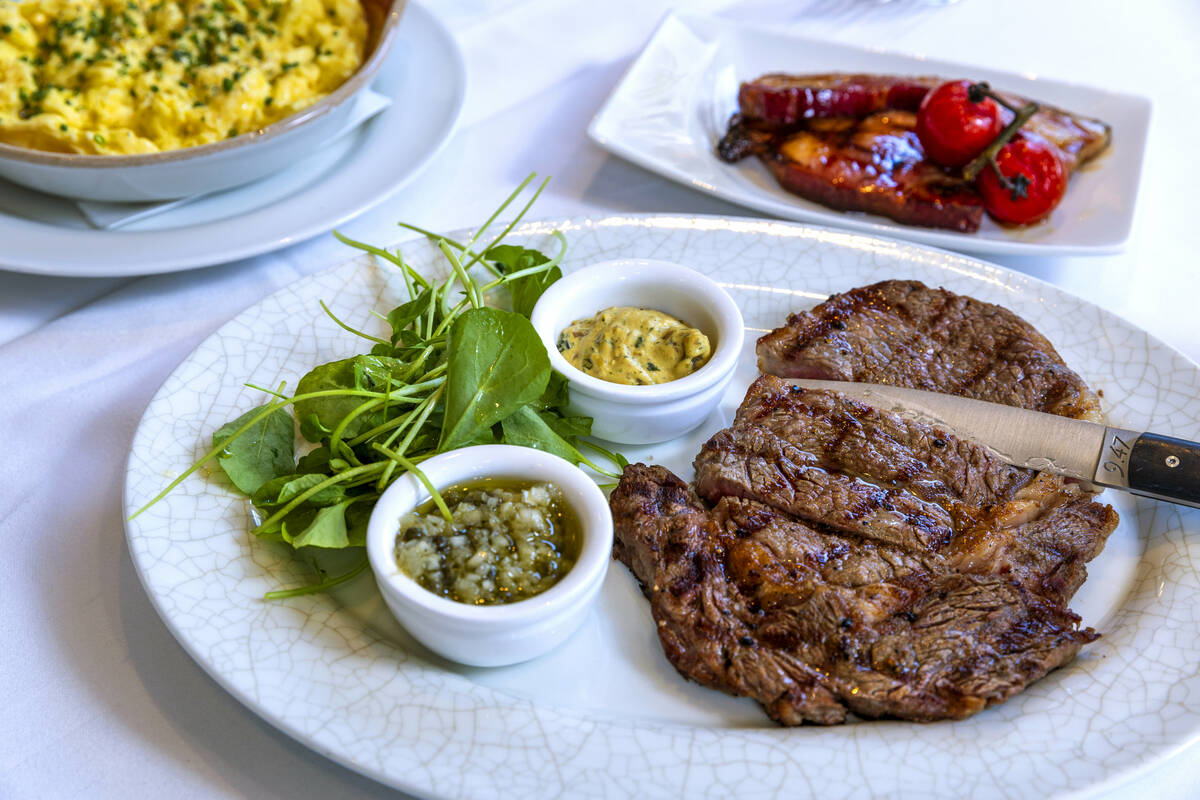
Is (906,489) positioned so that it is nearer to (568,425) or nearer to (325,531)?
(568,425)

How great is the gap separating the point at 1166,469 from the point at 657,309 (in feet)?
6.11

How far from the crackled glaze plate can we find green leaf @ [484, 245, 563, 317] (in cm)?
75

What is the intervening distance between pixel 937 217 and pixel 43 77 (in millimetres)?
4337

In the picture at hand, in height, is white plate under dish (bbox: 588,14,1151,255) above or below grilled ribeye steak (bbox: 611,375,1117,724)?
above

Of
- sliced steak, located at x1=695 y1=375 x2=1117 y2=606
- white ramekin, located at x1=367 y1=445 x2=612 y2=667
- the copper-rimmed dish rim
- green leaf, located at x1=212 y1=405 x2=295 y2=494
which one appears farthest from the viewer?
the copper-rimmed dish rim

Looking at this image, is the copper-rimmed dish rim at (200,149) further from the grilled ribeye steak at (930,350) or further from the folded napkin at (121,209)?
the grilled ribeye steak at (930,350)

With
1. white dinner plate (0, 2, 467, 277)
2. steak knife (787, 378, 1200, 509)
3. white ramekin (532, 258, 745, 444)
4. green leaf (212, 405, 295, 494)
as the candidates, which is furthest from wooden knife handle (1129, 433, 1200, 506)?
white dinner plate (0, 2, 467, 277)

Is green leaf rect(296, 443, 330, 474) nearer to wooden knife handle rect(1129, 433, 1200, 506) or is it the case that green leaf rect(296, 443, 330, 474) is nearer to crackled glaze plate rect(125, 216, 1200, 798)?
crackled glaze plate rect(125, 216, 1200, 798)

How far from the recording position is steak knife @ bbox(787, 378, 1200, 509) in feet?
10.0

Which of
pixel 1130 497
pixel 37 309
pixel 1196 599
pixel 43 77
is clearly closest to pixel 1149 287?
pixel 1130 497

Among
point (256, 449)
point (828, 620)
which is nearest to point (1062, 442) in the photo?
point (828, 620)

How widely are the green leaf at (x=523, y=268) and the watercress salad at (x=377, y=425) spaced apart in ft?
1.45

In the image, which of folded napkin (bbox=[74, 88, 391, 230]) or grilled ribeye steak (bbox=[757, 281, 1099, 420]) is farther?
folded napkin (bbox=[74, 88, 391, 230])

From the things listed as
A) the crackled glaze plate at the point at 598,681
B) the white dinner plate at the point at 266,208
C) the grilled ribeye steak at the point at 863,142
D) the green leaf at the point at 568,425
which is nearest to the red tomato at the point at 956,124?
the grilled ribeye steak at the point at 863,142
